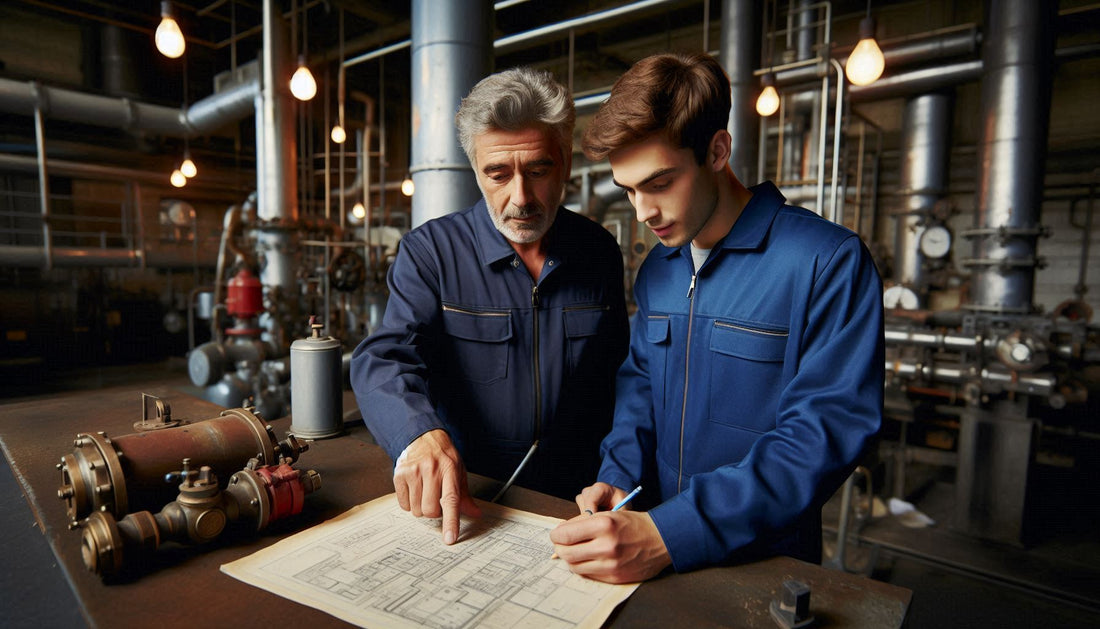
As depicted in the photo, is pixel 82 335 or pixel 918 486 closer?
pixel 918 486

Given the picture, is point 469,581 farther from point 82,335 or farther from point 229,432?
point 82,335

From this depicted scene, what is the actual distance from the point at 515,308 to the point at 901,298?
5.22 meters

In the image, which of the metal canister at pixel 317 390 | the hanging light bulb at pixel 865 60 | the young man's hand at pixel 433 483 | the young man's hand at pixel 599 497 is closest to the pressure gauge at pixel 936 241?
the hanging light bulb at pixel 865 60

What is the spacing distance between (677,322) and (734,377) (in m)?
0.19

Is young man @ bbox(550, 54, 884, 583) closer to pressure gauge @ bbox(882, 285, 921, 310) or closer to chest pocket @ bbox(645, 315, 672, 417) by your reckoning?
chest pocket @ bbox(645, 315, 672, 417)

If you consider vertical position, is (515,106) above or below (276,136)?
below

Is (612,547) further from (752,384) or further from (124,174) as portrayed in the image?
(124,174)

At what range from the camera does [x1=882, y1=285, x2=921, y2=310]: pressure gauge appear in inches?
214

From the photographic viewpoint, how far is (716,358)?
1278 mm

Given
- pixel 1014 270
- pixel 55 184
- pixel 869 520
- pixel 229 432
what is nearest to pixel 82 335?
pixel 55 184

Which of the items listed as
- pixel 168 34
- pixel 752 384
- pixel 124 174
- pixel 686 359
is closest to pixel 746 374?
pixel 752 384

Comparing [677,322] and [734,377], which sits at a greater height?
[677,322]

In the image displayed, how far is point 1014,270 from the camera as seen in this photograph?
4.08 m

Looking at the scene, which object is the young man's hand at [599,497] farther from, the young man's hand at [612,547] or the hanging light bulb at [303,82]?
the hanging light bulb at [303,82]
